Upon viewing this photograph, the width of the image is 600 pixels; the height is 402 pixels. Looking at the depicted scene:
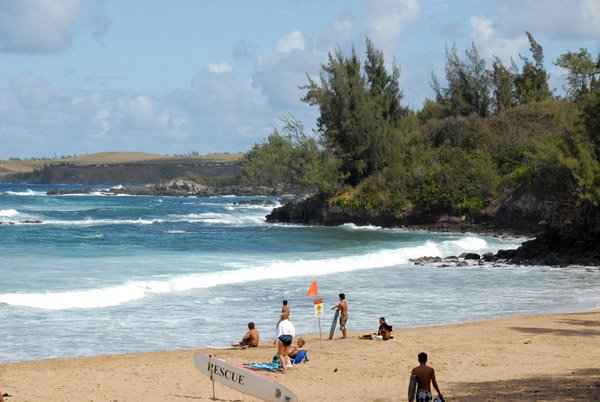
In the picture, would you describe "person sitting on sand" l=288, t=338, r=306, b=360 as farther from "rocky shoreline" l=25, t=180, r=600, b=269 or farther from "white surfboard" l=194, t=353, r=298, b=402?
"rocky shoreline" l=25, t=180, r=600, b=269

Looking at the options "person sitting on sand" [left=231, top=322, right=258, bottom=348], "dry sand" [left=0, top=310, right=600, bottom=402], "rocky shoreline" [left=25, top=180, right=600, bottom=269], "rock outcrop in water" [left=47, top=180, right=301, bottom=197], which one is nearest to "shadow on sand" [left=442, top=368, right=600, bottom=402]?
"dry sand" [left=0, top=310, right=600, bottom=402]

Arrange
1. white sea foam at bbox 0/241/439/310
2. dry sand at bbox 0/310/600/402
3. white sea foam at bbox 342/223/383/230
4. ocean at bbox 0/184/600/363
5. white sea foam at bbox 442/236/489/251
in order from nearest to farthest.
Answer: dry sand at bbox 0/310/600/402 → ocean at bbox 0/184/600/363 → white sea foam at bbox 0/241/439/310 → white sea foam at bbox 442/236/489/251 → white sea foam at bbox 342/223/383/230

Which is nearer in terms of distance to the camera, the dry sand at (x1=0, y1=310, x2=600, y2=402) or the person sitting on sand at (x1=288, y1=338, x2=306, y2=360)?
the dry sand at (x1=0, y1=310, x2=600, y2=402)

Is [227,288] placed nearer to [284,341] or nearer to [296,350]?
[296,350]

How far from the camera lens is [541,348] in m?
16.3

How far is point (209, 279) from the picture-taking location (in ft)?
94.4

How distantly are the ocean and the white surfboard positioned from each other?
5.46m

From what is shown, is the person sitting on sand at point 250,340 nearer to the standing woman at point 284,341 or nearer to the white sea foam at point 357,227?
the standing woman at point 284,341

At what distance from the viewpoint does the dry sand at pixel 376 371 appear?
13.0 m

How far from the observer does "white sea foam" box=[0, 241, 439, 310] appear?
23453 millimetres

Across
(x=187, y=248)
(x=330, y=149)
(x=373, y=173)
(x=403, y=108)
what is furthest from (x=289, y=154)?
(x=187, y=248)

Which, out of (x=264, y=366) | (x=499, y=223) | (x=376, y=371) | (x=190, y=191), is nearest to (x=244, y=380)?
(x=264, y=366)

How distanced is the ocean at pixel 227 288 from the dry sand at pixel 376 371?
1.92m

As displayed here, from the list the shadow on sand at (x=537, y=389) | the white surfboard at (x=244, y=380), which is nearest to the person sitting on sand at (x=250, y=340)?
the white surfboard at (x=244, y=380)
